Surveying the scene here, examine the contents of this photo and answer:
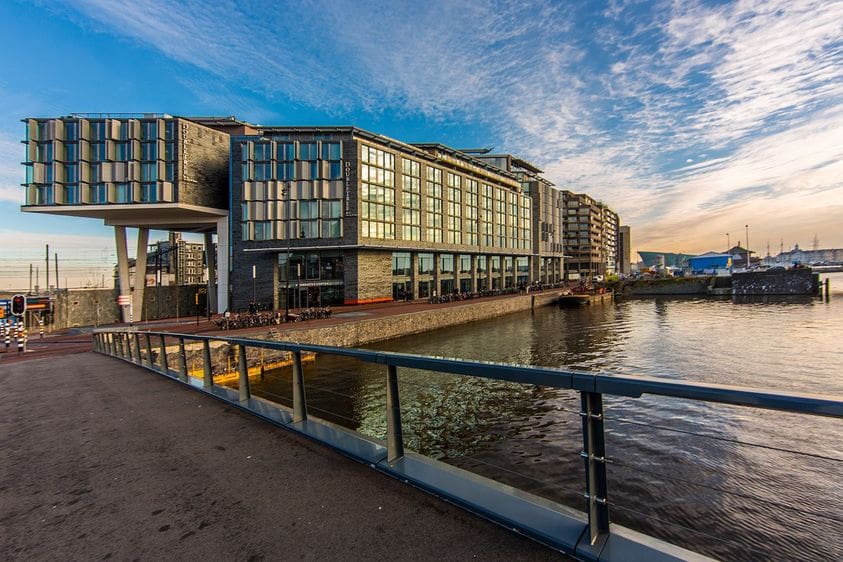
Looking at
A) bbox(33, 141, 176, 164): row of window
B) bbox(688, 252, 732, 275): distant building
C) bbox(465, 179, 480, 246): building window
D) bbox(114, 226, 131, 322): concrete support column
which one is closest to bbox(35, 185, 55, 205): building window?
bbox(33, 141, 176, 164): row of window

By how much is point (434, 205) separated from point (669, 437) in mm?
53209

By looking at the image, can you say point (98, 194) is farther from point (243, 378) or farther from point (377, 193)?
point (243, 378)

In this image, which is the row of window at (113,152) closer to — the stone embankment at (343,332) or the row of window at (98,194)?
the row of window at (98,194)

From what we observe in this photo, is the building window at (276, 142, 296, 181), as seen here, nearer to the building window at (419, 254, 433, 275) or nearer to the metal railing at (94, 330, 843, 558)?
the building window at (419, 254, 433, 275)

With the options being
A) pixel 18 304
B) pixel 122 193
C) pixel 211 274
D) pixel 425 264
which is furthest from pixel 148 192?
pixel 425 264

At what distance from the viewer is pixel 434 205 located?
61062 mm

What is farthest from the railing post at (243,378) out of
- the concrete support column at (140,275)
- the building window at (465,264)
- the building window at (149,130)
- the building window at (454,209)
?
the building window at (465,264)

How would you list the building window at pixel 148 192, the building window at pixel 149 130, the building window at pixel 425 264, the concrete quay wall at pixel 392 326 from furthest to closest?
the building window at pixel 425 264 < the building window at pixel 149 130 < the building window at pixel 148 192 < the concrete quay wall at pixel 392 326

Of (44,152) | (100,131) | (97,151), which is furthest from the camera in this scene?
(100,131)

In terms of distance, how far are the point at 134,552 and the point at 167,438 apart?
2659 millimetres

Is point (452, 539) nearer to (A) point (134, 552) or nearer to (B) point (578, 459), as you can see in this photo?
(A) point (134, 552)

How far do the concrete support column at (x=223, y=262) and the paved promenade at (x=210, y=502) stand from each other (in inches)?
1796

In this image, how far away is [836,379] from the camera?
15.5 metres

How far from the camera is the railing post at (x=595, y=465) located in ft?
8.61
